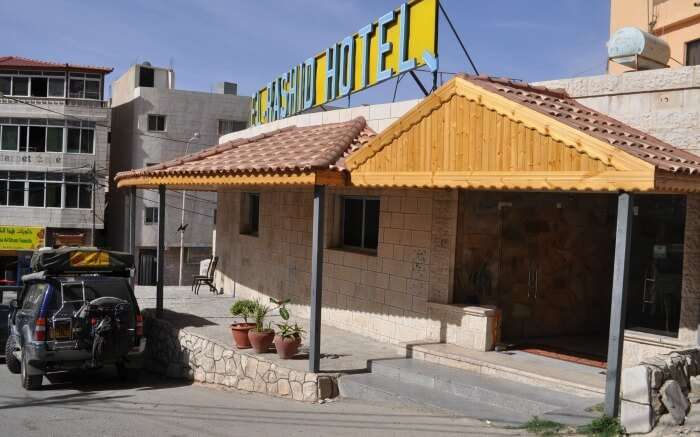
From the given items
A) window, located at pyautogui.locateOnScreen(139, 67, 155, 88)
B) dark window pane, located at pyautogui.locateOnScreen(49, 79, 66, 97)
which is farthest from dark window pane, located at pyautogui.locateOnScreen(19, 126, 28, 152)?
window, located at pyautogui.locateOnScreen(139, 67, 155, 88)

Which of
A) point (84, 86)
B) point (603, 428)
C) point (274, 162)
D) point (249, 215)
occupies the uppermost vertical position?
point (84, 86)

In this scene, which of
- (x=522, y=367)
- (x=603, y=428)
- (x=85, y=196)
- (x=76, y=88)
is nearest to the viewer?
(x=603, y=428)

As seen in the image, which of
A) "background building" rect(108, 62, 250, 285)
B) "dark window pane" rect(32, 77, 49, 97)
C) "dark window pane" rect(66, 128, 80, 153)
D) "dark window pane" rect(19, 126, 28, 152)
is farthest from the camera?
"background building" rect(108, 62, 250, 285)

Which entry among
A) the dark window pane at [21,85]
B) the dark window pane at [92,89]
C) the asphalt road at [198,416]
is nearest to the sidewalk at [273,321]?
the asphalt road at [198,416]

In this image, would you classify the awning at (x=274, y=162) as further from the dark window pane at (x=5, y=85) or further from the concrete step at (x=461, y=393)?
the dark window pane at (x=5, y=85)

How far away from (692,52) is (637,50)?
906 centimetres

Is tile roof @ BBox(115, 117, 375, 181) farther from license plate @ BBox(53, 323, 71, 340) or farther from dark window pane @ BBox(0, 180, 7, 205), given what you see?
dark window pane @ BBox(0, 180, 7, 205)

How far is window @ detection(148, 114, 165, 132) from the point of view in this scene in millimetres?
34812

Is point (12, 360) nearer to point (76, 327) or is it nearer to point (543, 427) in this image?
point (76, 327)

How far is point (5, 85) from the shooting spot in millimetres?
33312

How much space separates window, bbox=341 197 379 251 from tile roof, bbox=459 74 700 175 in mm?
3815

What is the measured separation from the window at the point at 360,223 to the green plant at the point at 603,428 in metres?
6.00

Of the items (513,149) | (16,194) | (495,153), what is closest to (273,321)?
(495,153)

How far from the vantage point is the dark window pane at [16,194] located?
32.3 meters
